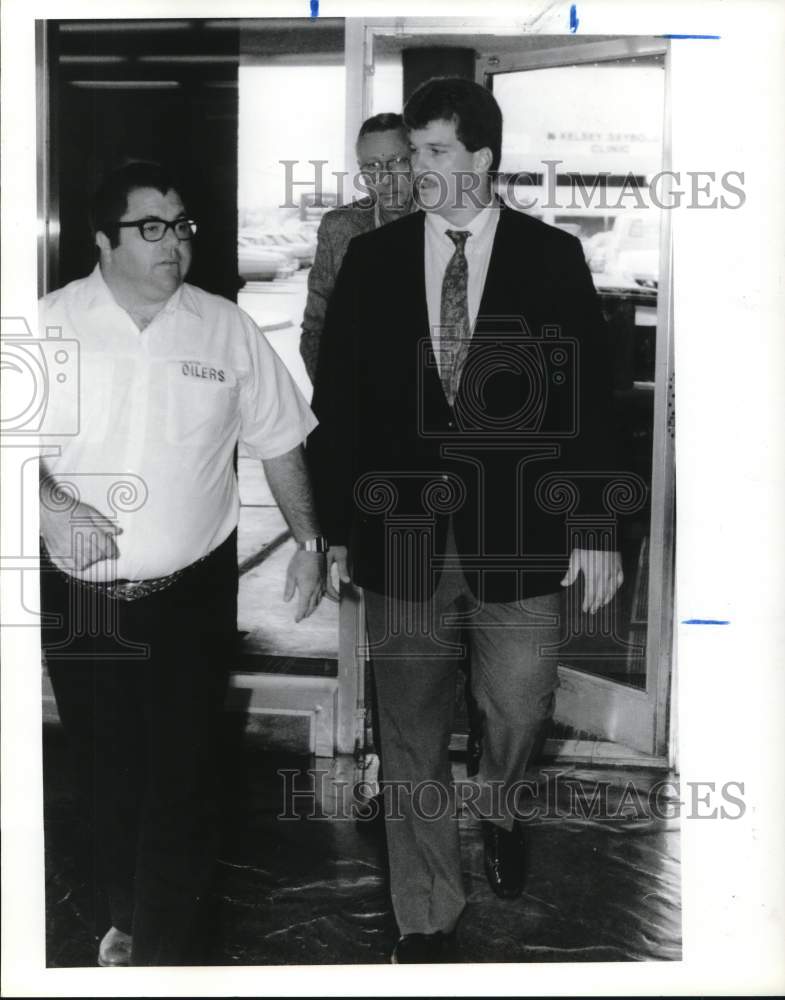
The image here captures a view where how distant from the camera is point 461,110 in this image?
2.32m

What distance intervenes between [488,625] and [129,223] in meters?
1.19

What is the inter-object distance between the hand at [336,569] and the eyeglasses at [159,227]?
765mm

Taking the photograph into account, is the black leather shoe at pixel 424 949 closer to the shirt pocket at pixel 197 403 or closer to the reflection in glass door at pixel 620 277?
the reflection in glass door at pixel 620 277

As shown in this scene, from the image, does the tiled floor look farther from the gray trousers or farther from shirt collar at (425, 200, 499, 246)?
shirt collar at (425, 200, 499, 246)

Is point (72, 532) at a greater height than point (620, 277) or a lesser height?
lesser

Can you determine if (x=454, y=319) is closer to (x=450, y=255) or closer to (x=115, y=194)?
(x=450, y=255)

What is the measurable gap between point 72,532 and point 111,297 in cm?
53

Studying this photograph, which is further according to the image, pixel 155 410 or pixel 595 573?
pixel 595 573

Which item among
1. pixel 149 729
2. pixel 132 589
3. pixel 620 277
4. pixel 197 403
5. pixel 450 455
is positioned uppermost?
pixel 620 277

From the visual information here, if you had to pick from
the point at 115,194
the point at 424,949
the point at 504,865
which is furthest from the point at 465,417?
the point at 424,949

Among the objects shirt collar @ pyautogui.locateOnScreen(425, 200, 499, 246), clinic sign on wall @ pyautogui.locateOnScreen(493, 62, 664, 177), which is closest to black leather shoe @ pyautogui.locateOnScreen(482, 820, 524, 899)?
shirt collar @ pyautogui.locateOnScreen(425, 200, 499, 246)

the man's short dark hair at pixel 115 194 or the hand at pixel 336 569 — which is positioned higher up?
the man's short dark hair at pixel 115 194

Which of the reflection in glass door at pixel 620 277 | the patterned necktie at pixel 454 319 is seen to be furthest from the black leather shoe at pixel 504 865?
the patterned necktie at pixel 454 319

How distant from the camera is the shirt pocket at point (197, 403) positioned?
7.61ft
